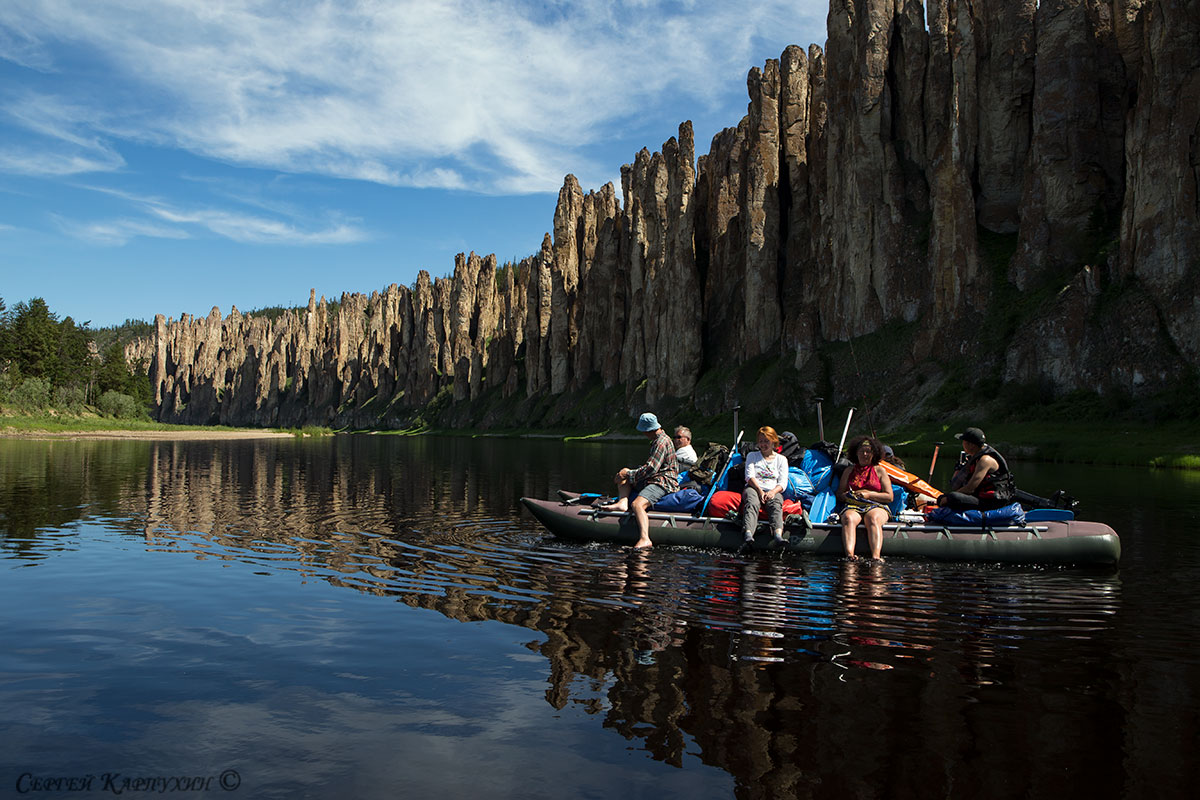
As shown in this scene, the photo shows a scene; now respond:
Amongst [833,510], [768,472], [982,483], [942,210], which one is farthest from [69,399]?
[982,483]

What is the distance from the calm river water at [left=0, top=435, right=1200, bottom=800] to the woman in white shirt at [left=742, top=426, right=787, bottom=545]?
0.70 meters

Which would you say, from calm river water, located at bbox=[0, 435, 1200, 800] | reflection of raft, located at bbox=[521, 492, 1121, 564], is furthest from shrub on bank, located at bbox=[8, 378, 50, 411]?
reflection of raft, located at bbox=[521, 492, 1121, 564]

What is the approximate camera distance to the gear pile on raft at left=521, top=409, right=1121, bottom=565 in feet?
51.0

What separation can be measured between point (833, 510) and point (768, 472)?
178 centimetres

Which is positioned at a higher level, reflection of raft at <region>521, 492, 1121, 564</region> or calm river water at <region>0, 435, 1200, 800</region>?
reflection of raft at <region>521, 492, 1121, 564</region>

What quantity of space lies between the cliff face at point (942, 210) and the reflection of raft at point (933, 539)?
1511 inches

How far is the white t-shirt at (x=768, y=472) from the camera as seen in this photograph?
16781 millimetres

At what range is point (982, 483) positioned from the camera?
16.1 meters

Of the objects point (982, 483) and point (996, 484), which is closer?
point (996, 484)

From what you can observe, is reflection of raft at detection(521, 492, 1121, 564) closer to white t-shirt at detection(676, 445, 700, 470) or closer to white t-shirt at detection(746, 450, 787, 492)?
white t-shirt at detection(746, 450, 787, 492)

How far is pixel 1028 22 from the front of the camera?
65062mm

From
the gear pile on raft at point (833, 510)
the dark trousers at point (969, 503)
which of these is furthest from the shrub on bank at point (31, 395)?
the dark trousers at point (969, 503)

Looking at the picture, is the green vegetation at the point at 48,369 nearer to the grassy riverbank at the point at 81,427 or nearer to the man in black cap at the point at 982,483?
the grassy riverbank at the point at 81,427

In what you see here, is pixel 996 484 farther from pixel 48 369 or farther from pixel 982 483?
pixel 48 369
